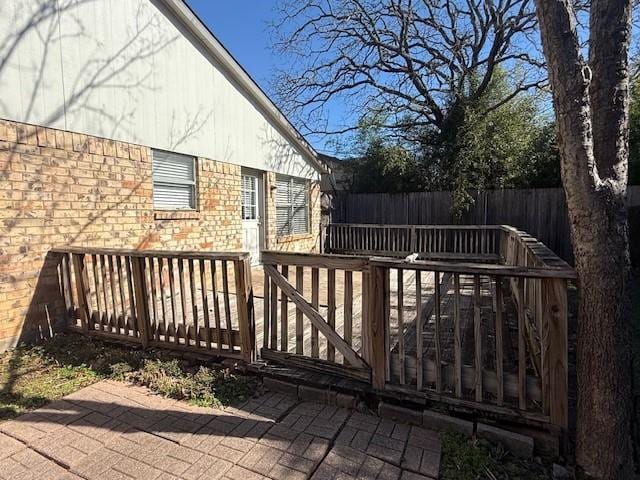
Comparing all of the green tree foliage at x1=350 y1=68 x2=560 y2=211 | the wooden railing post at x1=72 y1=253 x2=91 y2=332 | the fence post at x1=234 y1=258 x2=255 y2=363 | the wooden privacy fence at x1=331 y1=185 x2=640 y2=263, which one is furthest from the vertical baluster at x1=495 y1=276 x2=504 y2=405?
the green tree foliage at x1=350 y1=68 x2=560 y2=211

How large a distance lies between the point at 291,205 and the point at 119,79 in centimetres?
568

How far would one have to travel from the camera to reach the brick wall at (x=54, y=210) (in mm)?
3889

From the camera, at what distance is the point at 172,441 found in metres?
2.44

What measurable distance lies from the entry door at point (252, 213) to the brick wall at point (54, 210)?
90.9 inches

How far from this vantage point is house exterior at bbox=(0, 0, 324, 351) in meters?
3.97

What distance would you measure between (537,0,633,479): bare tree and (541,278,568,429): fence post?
100mm

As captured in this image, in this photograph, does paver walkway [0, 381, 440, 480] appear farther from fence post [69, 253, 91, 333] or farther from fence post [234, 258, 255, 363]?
fence post [69, 253, 91, 333]

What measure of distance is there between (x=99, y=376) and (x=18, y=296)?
4.99ft

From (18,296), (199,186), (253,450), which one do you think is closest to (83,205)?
(18,296)

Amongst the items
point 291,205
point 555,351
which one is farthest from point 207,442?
point 291,205

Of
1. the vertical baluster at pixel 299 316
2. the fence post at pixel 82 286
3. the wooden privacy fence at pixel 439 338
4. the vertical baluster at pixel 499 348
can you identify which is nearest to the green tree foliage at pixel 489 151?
the wooden privacy fence at pixel 439 338

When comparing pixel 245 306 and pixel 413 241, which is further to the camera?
pixel 413 241

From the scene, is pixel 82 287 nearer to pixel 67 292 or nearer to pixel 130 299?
pixel 67 292

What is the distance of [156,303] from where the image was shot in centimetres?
397
